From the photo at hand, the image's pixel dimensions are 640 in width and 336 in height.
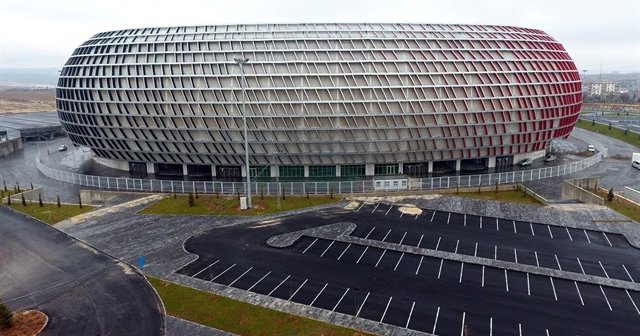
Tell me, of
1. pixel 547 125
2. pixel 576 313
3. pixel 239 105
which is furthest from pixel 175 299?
pixel 547 125

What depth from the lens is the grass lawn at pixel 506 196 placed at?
195 feet

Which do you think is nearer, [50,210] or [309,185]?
[50,210]

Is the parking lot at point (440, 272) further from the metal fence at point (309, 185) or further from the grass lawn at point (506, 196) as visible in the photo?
the metal fence at point (309, 185)

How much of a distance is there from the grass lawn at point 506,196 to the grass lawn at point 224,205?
1956 centimetres

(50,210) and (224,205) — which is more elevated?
(224,205)

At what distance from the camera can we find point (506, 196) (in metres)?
61.7

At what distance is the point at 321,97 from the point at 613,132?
91.7 m

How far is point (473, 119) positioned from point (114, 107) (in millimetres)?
58408

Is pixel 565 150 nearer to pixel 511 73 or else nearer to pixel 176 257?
pixel 511 73

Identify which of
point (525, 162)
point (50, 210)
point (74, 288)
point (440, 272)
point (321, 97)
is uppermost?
point (321, 97)

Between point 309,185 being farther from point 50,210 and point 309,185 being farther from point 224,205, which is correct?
point 50,210

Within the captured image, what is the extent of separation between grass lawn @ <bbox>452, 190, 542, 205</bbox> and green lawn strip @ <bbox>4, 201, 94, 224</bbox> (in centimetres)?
5227

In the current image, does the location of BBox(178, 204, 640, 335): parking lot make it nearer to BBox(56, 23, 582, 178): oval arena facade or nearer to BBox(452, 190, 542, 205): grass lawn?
BBox(452, 190, 542, 205): grass lawn

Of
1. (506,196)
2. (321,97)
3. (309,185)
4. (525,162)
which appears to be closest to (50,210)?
(309,185)
